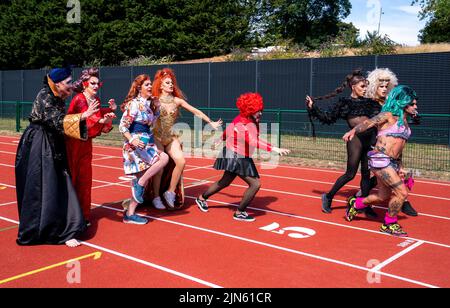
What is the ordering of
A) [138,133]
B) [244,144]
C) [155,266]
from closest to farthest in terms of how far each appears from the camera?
[155,266], [138,133], [244,144]

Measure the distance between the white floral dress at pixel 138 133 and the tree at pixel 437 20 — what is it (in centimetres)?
4478

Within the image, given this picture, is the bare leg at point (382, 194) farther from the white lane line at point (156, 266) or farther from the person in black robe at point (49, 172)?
the person in black robe at point (49, 172)

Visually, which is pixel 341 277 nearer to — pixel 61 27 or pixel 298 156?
pixel 298 156

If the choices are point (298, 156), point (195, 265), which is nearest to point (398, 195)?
point (195, 265)

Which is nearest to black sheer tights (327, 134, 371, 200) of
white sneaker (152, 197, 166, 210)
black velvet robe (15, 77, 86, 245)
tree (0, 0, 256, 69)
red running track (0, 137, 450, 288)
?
red running track (0, 137, 450, 288)

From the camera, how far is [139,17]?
1505 inches

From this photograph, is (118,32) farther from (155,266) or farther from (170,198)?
(155,266)

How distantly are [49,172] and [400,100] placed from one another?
422 cm

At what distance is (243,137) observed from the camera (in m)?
6.48

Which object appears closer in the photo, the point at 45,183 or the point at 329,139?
the point at 45,183

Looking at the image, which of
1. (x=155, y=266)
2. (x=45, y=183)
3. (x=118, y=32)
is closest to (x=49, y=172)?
(x=45, y=183)

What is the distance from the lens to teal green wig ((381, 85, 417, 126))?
5.96 metres

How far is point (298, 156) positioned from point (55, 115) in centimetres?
911

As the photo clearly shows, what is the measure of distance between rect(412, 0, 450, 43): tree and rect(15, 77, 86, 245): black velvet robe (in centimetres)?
4615
